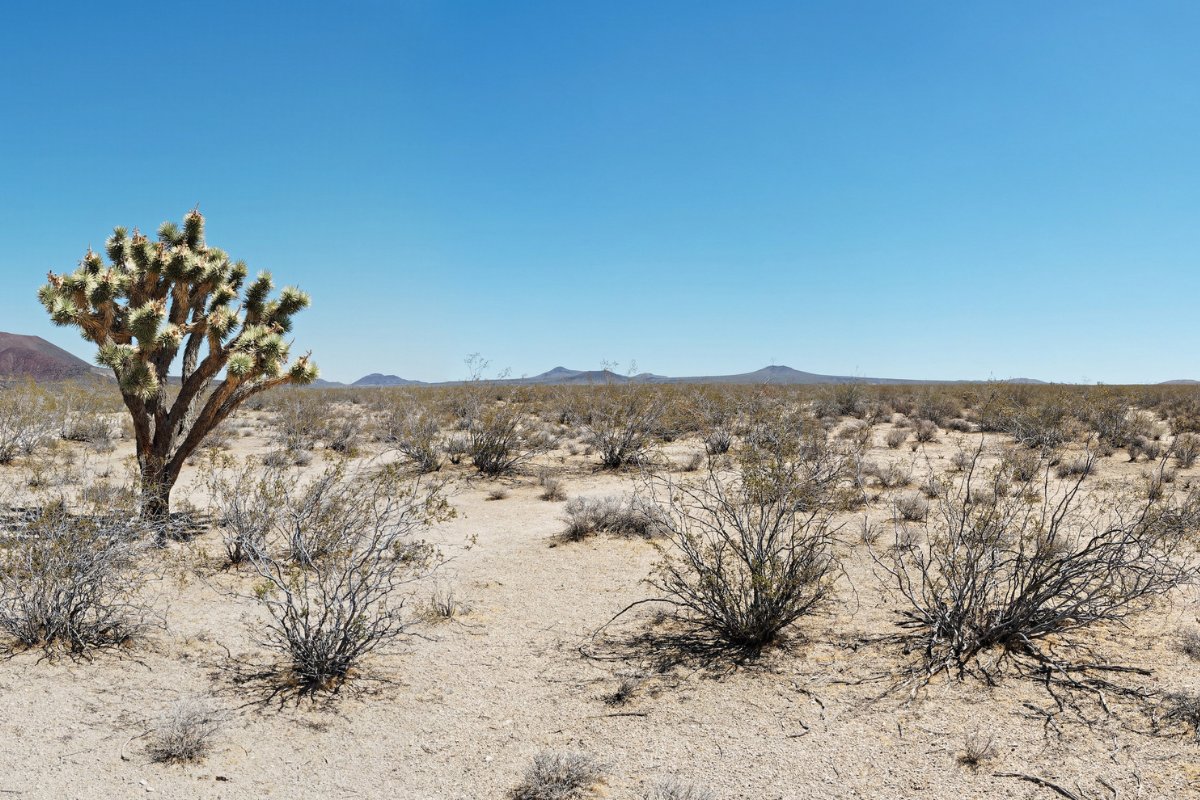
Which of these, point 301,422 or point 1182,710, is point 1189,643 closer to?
point 1182,710

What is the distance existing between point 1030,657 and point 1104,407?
1633 centimetres

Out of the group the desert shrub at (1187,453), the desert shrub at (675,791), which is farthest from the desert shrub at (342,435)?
the desert shrub at (1187,453)

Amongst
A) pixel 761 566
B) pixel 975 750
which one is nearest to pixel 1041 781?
pixel 975 750

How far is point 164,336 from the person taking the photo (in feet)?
29.9

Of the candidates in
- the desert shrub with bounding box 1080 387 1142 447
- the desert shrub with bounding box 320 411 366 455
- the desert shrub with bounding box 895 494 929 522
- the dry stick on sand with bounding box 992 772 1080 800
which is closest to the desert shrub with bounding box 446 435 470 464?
the desert shrub with bounding box 320 411 366 455

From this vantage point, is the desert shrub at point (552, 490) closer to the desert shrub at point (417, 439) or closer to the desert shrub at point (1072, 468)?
the desert shrub at point (417, 439)

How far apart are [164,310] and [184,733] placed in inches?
268

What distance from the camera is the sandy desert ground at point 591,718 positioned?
3.89 m

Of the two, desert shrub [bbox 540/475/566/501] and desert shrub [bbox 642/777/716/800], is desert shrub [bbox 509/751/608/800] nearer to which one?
desert shrub [bbox 642/777/716/800]

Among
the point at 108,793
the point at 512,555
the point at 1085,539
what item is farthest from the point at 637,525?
the point at 108,793

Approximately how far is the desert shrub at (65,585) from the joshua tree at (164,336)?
2806 millimetres

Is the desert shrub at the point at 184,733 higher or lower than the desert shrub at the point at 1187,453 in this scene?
lower

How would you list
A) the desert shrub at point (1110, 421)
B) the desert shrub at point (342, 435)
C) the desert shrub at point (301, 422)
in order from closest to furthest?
the desert shrub at point (1110, 421) → the desert shrub at point (342, 435) → the desert shrub at point (301, 422)

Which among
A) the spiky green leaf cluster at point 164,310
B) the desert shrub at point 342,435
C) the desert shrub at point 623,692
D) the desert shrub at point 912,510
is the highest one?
the spiky green leaf cluster at point 164,310
